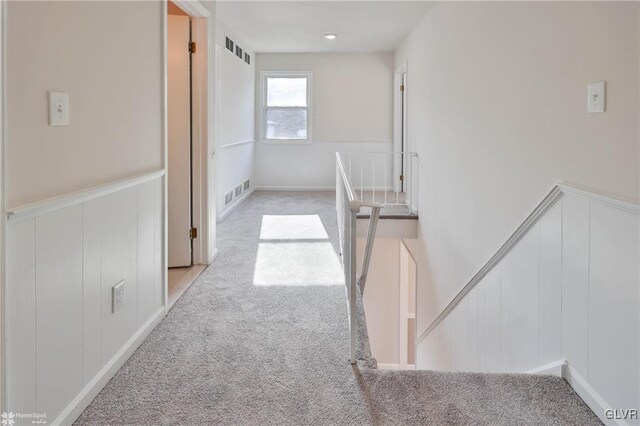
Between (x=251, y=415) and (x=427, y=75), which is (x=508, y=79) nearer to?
(x=251, y=415)

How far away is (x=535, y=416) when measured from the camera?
2.00 meters

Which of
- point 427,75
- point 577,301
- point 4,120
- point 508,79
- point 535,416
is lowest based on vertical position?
point 535,416

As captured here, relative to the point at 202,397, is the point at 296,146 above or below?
above

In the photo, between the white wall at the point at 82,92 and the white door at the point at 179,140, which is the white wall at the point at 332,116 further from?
the white wall at the point at 82,92

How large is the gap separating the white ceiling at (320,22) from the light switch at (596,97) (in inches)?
140

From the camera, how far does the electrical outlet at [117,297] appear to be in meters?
2.31

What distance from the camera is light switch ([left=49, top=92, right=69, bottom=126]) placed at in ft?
5.78

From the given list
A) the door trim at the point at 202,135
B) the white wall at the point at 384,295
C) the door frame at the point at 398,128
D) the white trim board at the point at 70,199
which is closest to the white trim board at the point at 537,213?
the white trim board at the point at 70,199

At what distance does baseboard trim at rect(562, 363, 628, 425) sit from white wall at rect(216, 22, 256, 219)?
4221 mm

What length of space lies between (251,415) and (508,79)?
236 centimetres

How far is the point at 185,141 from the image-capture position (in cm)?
413

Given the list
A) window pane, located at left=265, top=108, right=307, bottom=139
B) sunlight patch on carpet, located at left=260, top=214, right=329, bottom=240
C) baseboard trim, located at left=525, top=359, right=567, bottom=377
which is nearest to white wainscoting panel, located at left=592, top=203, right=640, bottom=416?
baseboard trim, located at left=525, top=359, right=567, bottom=377

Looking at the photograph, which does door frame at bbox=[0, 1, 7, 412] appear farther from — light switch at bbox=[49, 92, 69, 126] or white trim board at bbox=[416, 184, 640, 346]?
white trim board at bbox=[416, 184, 640, 346]

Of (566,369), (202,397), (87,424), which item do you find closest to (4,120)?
(87,424)
